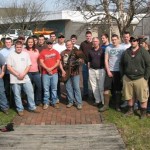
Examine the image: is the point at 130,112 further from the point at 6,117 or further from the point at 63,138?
the point at 6,117

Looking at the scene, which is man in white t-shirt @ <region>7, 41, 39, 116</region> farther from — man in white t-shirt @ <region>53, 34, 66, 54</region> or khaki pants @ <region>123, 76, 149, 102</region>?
khaki pants @ <region>123, 76, 149, 102</region>

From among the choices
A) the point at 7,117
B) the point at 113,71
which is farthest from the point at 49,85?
the point at 113,71

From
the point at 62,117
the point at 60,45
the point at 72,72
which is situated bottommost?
the point at 62,117

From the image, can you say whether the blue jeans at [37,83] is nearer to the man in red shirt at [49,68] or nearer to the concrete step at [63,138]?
the man in red shirt at [49,68]

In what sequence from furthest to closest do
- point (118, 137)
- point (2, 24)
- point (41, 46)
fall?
point (2, 24) → point (41, 46) → point (118, 137)

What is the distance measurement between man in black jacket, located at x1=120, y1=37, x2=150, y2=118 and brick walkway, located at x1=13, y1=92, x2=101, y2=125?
88 cm

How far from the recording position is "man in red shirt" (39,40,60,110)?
920cm

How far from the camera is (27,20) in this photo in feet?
139

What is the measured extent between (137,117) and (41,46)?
3.28 m

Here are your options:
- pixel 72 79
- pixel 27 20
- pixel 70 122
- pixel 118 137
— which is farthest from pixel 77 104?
pixel 27 20

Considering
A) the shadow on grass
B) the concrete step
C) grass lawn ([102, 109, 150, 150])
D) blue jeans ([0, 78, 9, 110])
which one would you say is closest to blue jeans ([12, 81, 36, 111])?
the shadow on grass

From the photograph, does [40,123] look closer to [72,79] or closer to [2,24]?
[72,79]

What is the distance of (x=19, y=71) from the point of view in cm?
878

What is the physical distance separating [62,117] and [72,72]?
126 cm
